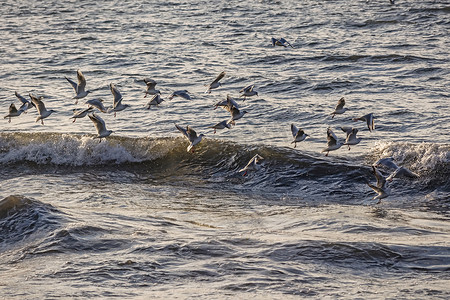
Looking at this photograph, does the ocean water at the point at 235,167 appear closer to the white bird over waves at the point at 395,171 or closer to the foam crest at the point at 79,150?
the foam crest at the point at 79,150

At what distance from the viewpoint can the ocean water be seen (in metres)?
7.25

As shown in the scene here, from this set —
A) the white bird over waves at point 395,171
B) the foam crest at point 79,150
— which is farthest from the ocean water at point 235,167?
the white bird over waves at point 395,171

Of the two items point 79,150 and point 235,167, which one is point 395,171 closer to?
point 235,167

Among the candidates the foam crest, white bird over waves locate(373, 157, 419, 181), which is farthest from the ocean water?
white bird over waves locate(373, 157, 419, 181)

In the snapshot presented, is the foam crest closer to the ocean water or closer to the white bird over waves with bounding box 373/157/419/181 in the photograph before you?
the ocean water

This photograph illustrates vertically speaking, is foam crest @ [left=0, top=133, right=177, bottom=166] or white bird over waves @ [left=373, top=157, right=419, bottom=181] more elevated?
white bird over waves @ [left=373, top=157, right=419, bottom=181]

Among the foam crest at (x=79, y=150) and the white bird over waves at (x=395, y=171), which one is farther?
the foam crest at (x=79, y=150)

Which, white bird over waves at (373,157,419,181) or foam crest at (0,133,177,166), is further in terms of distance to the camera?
foam crest at (0,133,177,166)

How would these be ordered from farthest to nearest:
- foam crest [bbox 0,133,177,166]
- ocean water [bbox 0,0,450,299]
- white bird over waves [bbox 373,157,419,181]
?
foam crest [bbox 0,133,177,166], white bird over waves [bbox 373,157,419,181], ocean water [bbox 0,0,450,299]

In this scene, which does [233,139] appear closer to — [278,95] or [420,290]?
[278,95]

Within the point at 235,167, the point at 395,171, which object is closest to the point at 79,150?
the point at 235,167

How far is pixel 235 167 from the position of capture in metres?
13.6

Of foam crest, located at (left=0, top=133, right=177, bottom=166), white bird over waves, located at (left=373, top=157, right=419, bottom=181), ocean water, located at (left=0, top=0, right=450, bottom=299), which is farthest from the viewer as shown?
foam crest, located at (left=0, top=133, right=177, bottom=166)

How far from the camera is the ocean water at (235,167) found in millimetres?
7250
